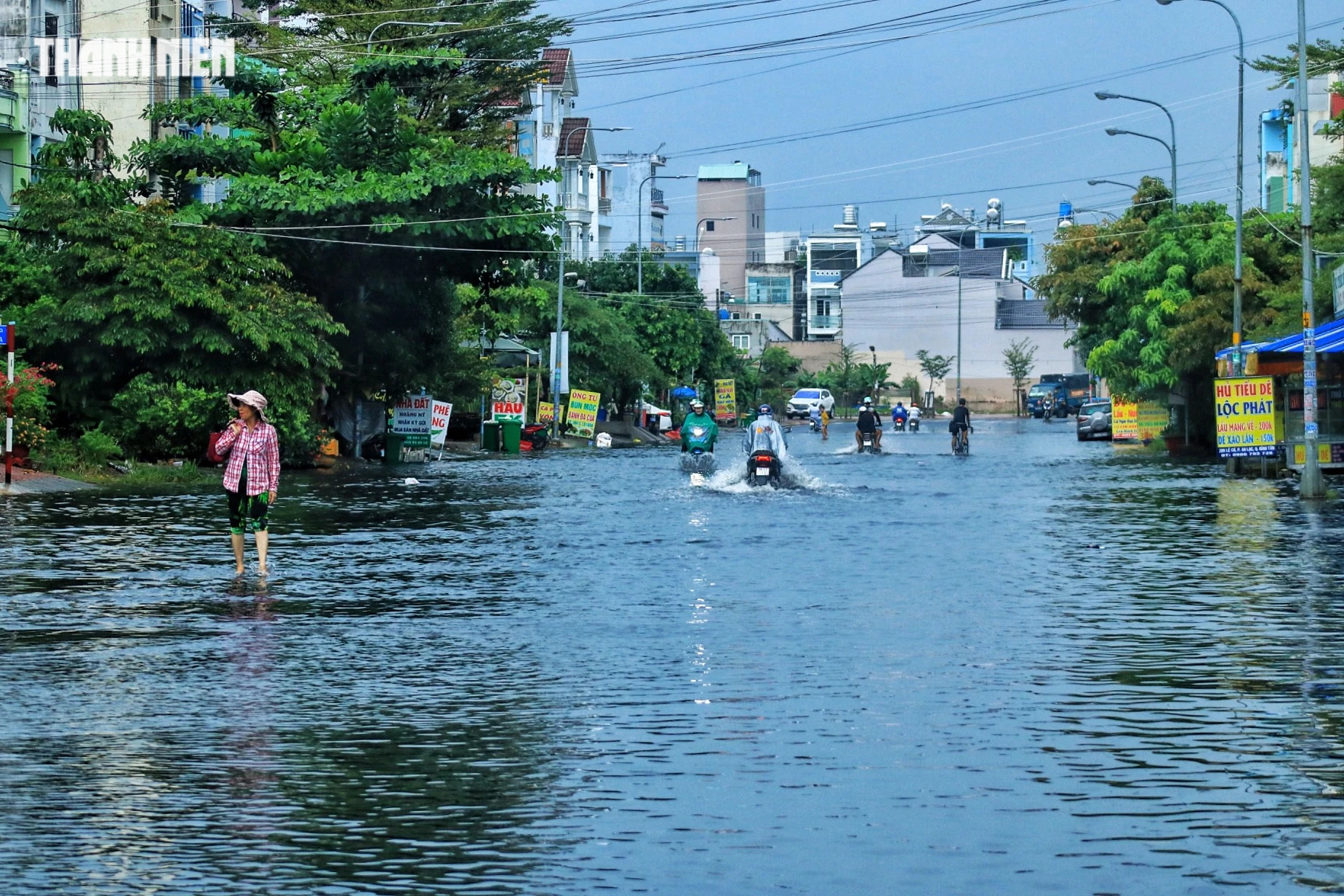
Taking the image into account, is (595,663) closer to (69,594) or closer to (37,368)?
(69,594)

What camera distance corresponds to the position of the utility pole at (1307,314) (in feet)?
95.9

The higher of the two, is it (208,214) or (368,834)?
(208,214)

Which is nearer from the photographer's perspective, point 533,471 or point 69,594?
point 69,594

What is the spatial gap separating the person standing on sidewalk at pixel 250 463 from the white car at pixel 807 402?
316ft

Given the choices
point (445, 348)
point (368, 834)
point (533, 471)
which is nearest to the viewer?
point (368, 834)

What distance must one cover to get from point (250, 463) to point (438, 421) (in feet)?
111

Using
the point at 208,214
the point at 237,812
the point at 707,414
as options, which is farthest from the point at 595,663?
the point at 208,214

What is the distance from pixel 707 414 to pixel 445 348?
15.7 m

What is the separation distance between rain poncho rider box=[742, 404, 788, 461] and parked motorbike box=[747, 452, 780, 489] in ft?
0.30

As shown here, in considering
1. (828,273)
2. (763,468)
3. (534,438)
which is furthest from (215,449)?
(828,273)

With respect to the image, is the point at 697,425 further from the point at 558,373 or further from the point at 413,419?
the point at 558,373

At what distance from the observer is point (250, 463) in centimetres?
1802

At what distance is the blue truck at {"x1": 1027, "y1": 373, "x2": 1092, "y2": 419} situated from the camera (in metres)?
118

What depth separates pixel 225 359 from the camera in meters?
40.5
